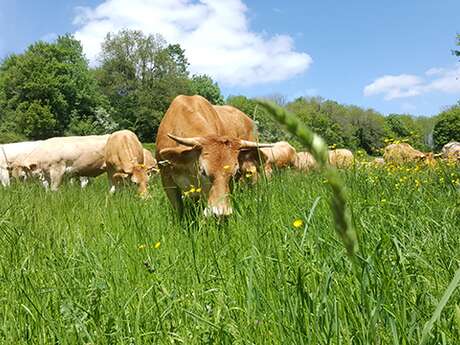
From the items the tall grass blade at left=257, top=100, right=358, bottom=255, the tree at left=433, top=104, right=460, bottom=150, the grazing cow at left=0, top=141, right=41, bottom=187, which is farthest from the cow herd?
the tree at left=433, top=104, right=460, bottom=150

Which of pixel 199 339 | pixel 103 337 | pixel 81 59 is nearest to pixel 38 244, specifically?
pixel 103 337

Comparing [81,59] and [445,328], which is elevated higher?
[81,59]

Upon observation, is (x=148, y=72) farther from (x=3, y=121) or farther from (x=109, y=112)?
(x=3, y=121)

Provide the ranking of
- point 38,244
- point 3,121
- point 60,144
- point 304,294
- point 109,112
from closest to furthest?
point 304,294 → point 38,244 → point 60,144 → point 3,121 → point 109,112

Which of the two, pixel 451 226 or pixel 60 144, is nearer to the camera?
pixel 451 226

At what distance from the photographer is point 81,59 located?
6844cm

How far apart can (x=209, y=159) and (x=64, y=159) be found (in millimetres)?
13066

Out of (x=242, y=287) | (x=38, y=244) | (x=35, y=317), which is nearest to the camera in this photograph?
(x=35, y=317)

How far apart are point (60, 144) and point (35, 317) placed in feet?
54.8

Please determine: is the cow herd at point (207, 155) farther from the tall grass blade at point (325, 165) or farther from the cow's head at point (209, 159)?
the tall grass blade at point (325, 165)

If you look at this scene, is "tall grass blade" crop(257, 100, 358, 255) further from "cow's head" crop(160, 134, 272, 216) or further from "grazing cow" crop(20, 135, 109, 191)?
"grazing cow" crop(20, 135, 109, 191)

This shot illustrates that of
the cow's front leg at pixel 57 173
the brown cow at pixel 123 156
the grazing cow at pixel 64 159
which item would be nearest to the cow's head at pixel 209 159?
the brown cow at pixel 123 156

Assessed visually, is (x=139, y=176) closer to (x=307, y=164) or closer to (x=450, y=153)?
(x=450, y=153)

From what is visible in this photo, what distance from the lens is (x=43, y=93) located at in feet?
193
